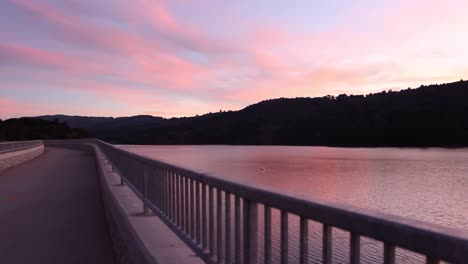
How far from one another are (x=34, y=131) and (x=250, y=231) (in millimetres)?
112708

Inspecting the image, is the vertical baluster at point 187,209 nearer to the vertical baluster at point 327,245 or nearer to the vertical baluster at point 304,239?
the vertical baluster at point 304,239

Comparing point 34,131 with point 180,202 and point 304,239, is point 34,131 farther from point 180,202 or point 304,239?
point 304,239

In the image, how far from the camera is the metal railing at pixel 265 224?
1556 millimetres

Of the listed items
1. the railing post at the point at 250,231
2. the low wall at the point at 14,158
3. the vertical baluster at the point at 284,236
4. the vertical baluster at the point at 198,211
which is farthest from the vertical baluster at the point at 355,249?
the low wall at the point at 14,158

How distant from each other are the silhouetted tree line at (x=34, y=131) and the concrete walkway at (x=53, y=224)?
68.6 m

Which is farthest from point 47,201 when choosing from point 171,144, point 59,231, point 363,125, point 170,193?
point 171,144

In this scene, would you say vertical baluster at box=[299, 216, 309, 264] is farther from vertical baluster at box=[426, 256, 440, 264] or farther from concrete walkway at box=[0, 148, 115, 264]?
concrete walkway at box=[0, 148, 115, 264]

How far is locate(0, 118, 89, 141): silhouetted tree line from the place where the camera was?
3531 inches

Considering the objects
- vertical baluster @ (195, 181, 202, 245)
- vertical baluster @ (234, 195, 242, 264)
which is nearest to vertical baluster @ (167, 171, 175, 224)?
vertical baluster @ (195, 181, 202, 245)

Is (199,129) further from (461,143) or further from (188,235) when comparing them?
(188,235)

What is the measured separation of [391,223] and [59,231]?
348 inches

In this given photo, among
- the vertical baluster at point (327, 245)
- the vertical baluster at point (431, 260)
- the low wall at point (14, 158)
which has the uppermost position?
the vertical baluster at point (431, 260)

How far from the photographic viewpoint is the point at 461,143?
366 feet

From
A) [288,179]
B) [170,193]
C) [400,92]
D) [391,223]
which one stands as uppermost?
[400,92]
